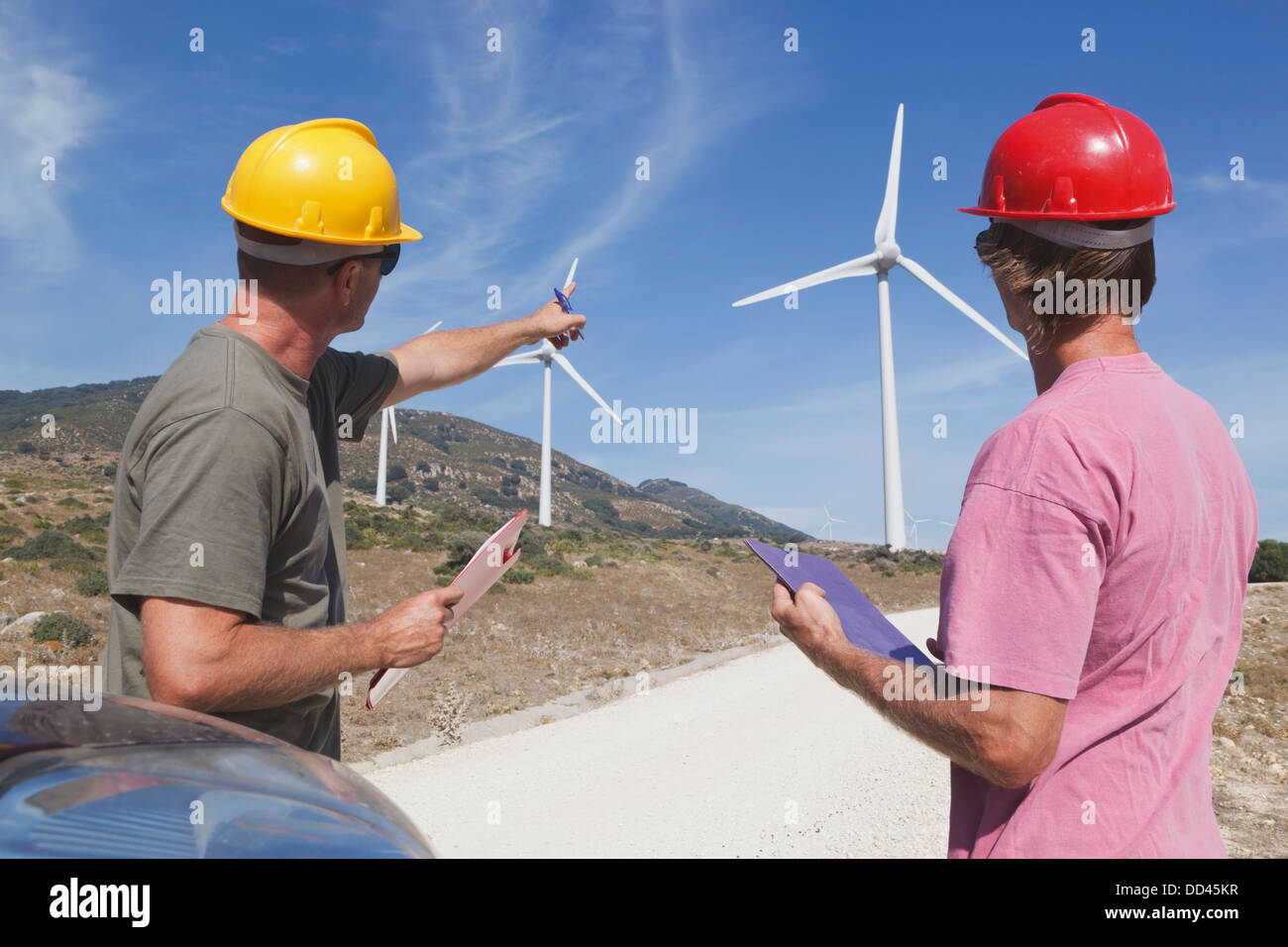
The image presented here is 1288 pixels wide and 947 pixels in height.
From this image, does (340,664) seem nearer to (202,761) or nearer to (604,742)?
(202,761)

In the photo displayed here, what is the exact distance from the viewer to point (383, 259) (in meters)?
3.00

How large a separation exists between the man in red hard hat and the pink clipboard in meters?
1.31

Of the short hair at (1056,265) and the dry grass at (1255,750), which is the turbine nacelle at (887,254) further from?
the short hair at (1056,265)

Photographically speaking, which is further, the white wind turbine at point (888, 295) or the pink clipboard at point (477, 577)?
the white wind turbine at point (888, 295)

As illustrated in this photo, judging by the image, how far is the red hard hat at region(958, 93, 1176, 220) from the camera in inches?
81.7

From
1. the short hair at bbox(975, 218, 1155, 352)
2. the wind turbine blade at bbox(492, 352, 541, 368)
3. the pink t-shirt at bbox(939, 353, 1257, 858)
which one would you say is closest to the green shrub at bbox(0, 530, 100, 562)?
the wind turbine blade at bbox(492, 352, 541, 368)

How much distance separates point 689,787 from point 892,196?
3094 centimetres

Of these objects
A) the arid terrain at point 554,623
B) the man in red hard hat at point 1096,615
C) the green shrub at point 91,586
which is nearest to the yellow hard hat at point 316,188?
the man in red hard hat at point 1096,615

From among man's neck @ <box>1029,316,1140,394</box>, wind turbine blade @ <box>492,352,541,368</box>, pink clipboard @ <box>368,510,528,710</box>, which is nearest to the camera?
man's neck @ <box>1029,316,1140,394</box>

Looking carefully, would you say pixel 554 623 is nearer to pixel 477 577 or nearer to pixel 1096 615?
pixel 477 577

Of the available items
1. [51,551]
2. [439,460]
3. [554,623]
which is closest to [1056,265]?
[554,623]

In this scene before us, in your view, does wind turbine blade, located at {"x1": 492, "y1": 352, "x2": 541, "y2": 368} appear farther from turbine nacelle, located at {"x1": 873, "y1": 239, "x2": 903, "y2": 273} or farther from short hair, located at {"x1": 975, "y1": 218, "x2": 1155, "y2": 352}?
short hair, located at {"x1": 975, "y1": 218, "x2": 1155, "y2": 352}

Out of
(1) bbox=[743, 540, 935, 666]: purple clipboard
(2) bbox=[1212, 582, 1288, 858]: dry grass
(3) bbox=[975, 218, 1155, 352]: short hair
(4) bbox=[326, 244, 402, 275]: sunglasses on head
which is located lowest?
(2) bbox=[1212, 582, 1288, 858]: dry grass

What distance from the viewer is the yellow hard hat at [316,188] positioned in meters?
→ 2.69
